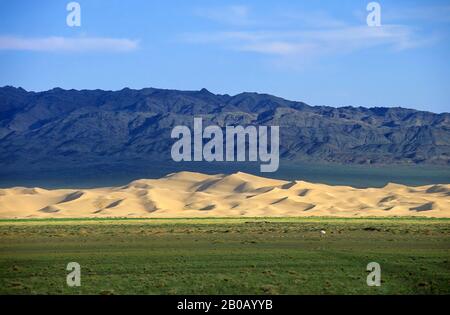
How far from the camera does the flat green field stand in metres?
27.5

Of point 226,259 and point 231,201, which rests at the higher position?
point 226,259

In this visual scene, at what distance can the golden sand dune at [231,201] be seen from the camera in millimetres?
87250

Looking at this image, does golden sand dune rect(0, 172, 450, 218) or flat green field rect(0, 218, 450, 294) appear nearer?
flat green field rect(0, 218, 450, 294)

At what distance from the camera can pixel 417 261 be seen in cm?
3422

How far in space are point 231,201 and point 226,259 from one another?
67389mm

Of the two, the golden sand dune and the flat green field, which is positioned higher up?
the flat green field

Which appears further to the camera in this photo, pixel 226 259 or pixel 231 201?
pixel 231 201

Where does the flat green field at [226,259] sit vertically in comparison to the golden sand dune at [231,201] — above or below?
above

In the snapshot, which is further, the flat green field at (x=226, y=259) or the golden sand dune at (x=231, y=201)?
the golden sand dune at (x=231, y=201)

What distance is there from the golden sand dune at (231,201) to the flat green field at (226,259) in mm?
32144

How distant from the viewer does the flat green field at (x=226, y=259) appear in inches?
1083

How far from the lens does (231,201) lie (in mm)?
102438

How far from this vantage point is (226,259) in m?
35.1

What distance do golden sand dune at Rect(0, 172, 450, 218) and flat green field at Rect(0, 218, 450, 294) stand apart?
3214 centimetres
